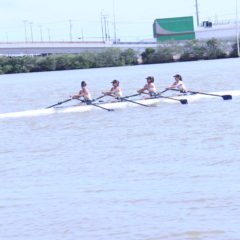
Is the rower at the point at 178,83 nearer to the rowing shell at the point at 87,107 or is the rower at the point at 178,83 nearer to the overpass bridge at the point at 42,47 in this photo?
the rowing shell at the point at 87,107

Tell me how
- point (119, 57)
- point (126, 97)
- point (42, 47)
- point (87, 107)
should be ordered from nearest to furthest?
point (87, 107), point (126, 97), point (119, 57), point (42, 47)

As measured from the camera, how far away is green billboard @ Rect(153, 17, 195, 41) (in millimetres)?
136500

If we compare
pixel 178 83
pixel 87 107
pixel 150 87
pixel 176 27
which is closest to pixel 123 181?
pixel 87 107

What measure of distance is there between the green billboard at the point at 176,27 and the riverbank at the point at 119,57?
3698 cm

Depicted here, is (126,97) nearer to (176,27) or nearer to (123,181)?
(123,181)

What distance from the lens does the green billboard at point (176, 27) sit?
448 feet

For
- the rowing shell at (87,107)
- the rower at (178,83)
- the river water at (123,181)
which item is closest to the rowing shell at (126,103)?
the rowing shell at (87,107)

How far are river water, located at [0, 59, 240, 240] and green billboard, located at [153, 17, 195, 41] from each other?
11572 centimetres

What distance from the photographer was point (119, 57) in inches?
3812

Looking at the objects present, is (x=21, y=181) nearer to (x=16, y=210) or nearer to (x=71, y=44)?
(x=16, y=210)

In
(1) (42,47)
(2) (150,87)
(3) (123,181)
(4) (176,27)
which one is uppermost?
(4) (176,27)

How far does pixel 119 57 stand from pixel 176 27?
42691mm

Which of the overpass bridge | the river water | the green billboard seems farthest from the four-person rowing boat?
the green billboard

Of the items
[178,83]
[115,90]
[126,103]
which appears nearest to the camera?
[115,90]
